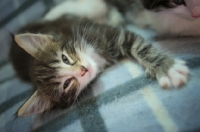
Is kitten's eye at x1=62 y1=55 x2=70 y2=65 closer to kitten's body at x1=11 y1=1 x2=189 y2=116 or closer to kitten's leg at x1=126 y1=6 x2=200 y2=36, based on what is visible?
kitten's body at x1=11 y1=1 x2=189 y2=116

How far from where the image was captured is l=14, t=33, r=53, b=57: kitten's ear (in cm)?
101

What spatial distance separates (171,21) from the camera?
109 cm

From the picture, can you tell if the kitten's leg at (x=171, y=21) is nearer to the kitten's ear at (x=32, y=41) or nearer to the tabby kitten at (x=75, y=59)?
the tabby kitten at (x=75, y=59)

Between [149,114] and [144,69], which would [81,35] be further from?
[149,114]

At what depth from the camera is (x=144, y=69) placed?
0.94 m

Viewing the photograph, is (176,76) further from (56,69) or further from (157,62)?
(56,69)

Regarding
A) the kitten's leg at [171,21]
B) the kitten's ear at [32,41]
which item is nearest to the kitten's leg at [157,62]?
the kitten's leg at [171,21]

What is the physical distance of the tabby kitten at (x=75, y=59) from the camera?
2.95ft

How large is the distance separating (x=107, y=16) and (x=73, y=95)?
621 millimetres

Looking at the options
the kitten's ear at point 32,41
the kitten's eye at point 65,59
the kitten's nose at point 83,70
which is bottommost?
the kitten's nose at point 83,70

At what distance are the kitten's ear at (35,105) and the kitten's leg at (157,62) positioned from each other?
43 centimetres

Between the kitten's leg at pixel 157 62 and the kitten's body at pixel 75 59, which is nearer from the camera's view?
the kitten's leg at pixel 157 62

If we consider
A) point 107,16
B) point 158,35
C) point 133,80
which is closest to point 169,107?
point 133,80

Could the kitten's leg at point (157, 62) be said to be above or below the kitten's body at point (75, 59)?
below
